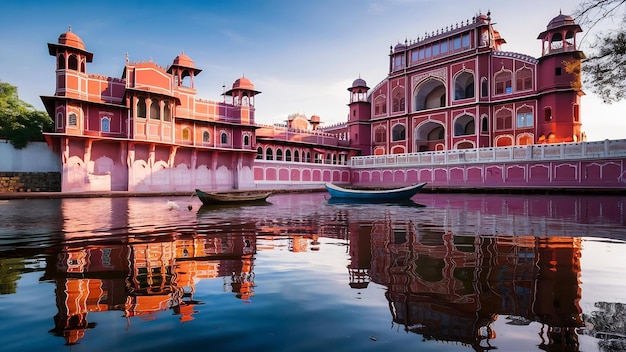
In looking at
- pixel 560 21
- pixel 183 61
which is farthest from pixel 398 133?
pixel 183 61

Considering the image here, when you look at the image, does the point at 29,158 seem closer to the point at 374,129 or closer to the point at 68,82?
the point at 68,82

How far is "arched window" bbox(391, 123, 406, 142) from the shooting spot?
41.7 meters

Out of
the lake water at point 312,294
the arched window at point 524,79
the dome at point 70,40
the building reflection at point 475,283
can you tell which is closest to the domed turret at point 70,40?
the dome at point 70,40

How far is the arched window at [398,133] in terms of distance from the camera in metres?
41.7

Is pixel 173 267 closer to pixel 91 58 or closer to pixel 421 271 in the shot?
pixel 421 271

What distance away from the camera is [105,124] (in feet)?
86.5

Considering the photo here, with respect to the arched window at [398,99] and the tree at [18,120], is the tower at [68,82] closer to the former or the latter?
the tree at [18,120]

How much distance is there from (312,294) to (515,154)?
102 feet

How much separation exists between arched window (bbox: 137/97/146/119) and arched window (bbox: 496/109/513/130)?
3104 centimetres

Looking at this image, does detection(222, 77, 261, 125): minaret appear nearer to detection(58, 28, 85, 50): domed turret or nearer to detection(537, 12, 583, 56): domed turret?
detection(58, 28, 85, 50): domed turret

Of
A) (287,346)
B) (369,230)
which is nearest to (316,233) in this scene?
(369,230)

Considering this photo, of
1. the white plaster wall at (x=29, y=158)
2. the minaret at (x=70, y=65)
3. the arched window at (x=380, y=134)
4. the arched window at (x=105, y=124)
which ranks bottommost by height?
the white plaster wall at (x=29, y=158)

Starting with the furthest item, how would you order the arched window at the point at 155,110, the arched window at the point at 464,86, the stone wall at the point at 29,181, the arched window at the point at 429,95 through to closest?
the arched window at the point at 429,95 → the arched window at the point at 464,86 → the arched window at the point at 155,110 → the stone wall at the point at 29,181

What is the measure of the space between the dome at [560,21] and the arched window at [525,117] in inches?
275
